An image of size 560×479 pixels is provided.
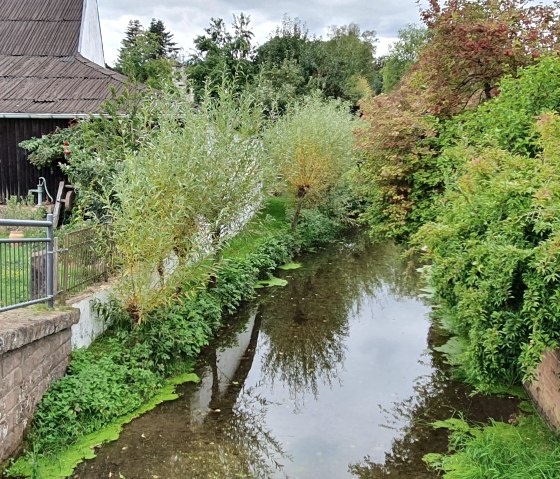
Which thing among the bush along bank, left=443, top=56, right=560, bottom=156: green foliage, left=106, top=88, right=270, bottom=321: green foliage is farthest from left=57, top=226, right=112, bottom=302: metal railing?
left=443, top=56, right=560, bottom=156: green foliage

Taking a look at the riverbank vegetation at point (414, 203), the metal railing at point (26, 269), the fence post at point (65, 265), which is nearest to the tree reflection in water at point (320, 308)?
the riverbank vegetation at point (414, 203)

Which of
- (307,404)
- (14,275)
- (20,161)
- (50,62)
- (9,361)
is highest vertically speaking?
(50,62)

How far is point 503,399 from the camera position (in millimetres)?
8656

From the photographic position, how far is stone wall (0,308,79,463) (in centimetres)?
618

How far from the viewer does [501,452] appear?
21.1 ft

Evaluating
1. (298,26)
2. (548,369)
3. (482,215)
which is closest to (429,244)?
(482,215)

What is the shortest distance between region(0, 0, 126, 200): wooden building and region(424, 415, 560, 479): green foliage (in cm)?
1138

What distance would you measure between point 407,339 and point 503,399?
3.33 meters

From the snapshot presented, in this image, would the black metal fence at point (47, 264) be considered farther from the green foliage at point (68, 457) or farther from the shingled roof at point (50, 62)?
the shingled roof at point (50, 62)

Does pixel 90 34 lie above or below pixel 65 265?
above

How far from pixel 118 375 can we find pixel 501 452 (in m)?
5.12

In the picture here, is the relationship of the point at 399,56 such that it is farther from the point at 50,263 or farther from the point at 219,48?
the point at 50,263

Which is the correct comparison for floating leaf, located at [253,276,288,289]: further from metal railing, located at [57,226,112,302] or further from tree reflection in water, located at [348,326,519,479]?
metal railing, located at [57,226,112,302]

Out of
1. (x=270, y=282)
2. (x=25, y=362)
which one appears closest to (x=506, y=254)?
(x=25, y=362)
